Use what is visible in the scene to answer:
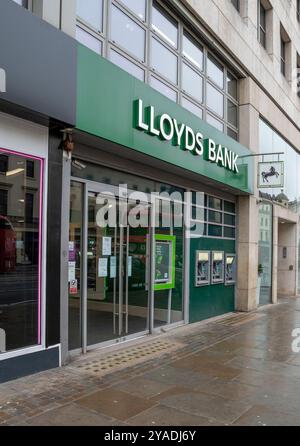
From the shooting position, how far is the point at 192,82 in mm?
10016

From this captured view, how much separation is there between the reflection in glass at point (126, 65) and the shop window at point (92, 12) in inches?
19.4

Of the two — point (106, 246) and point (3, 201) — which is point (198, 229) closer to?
point (106, 246)

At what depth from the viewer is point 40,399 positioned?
484 centimetres

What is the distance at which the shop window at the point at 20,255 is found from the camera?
17.9ft

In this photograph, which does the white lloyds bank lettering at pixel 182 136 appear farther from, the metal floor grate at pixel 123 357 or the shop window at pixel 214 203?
the metal floor grate at pixel 123 357

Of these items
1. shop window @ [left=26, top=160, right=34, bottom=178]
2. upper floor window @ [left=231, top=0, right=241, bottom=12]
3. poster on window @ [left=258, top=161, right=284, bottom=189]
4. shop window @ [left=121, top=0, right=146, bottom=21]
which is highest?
upper floor window @ [left=231, top=0, right=241, bottom=12]

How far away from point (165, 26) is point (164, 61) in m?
0.72

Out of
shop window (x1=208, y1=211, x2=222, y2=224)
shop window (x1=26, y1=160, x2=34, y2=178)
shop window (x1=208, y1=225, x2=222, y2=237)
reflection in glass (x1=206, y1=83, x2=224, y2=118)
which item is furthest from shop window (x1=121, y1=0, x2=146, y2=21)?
shop window (x1=208, y1=225, x2=222, y2=237)

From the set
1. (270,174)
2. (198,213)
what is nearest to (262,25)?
(270,174)

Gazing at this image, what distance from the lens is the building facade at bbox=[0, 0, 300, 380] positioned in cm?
566

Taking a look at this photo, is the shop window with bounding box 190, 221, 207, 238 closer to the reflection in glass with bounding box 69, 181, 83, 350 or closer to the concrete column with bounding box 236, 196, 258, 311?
the concrete column with bounding box 236, 196, 258, 311

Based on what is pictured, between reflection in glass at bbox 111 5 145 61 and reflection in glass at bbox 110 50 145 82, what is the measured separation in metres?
0.21
